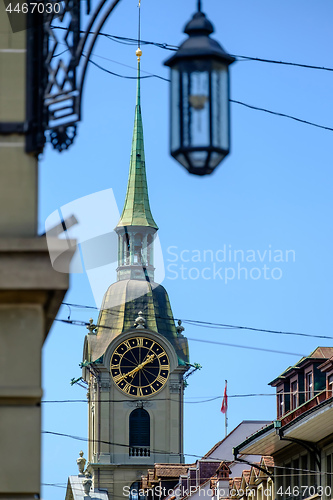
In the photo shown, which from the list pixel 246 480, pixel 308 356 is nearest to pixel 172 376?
pixel 246 480

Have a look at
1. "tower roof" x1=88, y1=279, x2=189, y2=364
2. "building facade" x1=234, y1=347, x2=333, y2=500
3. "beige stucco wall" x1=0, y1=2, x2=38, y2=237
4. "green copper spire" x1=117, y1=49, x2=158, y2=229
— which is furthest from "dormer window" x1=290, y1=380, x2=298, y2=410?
"green copper spire" x1=117, y1=49, x2=158, y2=229

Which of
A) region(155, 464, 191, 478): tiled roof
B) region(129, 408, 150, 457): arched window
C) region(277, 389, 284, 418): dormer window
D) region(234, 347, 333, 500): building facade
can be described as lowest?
region(234, 347, 333, 500): building facade

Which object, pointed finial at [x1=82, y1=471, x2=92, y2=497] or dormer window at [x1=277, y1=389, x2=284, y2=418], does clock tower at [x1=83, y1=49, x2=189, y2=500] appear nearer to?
pointed finial at [x1=82, y1=471, x2=92, y2=497]

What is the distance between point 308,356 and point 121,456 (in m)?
62.0

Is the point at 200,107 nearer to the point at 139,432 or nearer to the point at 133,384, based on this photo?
the point at 133,384

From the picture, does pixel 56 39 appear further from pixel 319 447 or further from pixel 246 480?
pixel 246 480

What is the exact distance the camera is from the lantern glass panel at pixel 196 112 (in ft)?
32.8

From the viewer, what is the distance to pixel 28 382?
34.5ft

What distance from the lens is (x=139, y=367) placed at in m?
103

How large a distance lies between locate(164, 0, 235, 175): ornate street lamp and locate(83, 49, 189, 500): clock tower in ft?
302

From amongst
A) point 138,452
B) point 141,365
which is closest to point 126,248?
point 141,365

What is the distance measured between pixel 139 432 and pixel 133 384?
144 inches

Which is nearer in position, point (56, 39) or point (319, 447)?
point (56, 39)

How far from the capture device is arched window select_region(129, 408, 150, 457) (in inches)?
4146
